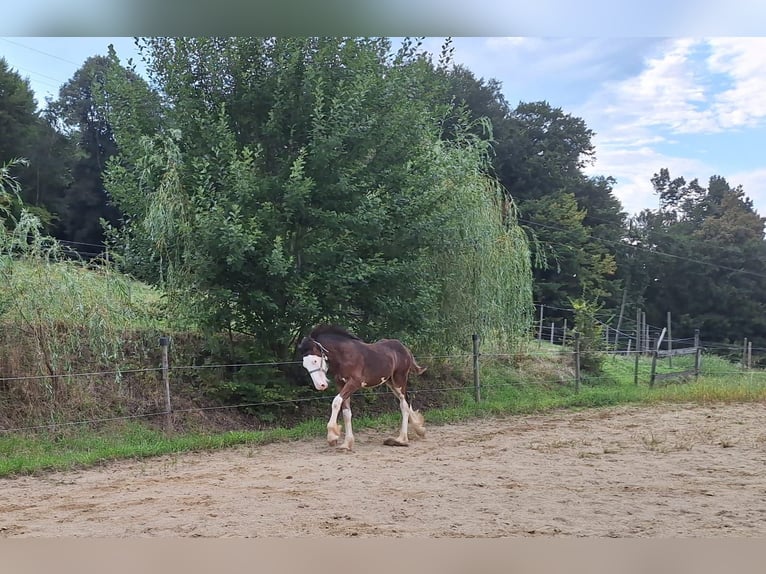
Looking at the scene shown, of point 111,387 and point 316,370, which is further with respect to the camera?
point 111,387

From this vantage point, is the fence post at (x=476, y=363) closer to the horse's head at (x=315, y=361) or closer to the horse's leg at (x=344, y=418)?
the horse's leg at (x=344, y=418)

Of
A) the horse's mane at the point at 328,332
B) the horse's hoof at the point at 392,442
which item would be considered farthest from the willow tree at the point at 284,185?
the horse's hoof at the point at 392,442

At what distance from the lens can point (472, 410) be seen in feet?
32.4

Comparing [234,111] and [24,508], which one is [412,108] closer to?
[234,111]

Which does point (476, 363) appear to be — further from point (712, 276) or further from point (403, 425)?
point (712, 276)

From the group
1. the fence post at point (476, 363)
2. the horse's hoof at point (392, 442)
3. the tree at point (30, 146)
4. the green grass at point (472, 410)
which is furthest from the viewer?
the tree at point (30, 146)

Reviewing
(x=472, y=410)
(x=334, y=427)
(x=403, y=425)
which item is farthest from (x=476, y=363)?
(x=334, y=427)

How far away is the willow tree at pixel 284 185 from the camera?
7.85 metres

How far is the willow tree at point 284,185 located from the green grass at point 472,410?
143 cm

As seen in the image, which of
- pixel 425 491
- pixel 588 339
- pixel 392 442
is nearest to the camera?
pixel 425 491

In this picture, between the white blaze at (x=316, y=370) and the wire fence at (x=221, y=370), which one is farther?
the wire fence at (x=221, y=370)

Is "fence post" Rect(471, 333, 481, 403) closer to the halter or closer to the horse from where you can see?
the horse

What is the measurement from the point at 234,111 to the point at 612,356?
1388cm

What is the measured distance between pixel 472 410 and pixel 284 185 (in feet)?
14.7
